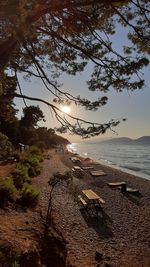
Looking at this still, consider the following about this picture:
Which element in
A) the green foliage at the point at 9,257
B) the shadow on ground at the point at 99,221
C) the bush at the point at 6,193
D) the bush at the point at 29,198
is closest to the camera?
the green foliage at the point at 9,257

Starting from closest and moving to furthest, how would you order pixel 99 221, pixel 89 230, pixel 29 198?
pixel 29 198, pixel 89 230, pixel 99 221

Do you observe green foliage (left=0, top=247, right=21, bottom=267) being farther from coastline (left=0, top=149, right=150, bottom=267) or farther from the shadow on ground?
the shadow on ground

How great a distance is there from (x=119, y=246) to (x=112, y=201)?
8917 mm

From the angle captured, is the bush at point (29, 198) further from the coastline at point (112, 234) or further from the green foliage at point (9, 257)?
the green foliage at point (9, 257)

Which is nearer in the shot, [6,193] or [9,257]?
[9,257]

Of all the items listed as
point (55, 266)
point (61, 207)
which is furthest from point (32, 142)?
point (55, 266)

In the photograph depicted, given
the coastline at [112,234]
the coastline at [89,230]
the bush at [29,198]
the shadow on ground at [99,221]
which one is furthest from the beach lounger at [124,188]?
the bush at [29,198]

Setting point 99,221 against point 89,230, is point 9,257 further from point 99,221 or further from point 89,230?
point 99,221

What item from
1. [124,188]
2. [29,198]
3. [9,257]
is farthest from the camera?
[124,188]

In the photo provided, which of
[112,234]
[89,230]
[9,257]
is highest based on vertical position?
[9,257]

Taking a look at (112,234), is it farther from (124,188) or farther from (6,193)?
(124,188)

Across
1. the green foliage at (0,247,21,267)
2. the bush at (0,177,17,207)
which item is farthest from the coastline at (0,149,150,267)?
the bush at (0,177,17,207)

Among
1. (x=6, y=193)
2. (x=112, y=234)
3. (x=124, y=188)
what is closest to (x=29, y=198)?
(x=6, y=193)

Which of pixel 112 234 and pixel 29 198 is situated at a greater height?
pixel 29 198
